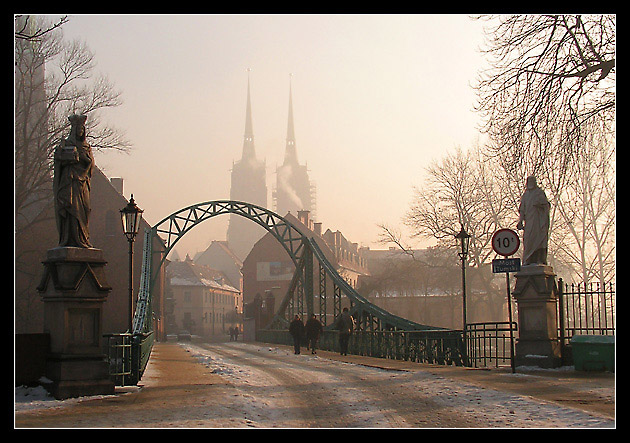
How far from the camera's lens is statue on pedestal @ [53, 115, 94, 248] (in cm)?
1123

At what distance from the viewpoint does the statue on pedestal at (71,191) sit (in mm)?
11227

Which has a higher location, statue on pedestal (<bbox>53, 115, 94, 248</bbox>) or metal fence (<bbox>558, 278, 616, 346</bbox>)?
statue on pedestal (<bbox>53, 115, 94, 248</bbox>)

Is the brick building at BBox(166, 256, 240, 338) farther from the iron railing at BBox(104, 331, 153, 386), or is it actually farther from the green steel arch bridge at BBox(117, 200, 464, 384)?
the iron railing at BBox(104, 331, 153, 386)

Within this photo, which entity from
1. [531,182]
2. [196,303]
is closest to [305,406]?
[531,182]

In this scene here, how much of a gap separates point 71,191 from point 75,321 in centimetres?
198

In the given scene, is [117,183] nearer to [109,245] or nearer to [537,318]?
[109,245]

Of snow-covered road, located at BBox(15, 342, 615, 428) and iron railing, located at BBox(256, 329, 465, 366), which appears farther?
iron railing, located at BBox(256, 329, 465, 366)

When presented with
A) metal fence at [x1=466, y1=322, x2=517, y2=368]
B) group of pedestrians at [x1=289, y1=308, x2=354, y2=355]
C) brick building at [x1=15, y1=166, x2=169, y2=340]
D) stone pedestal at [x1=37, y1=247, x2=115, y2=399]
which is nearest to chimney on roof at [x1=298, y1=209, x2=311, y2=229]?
brick building at [x1=15, y1=166, x2=169, y2=340]

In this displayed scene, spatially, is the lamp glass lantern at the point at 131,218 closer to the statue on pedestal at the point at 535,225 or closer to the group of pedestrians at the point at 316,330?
the statue on pedestal at the point at 535,225

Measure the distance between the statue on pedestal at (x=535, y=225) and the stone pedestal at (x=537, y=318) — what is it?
1.08 ft

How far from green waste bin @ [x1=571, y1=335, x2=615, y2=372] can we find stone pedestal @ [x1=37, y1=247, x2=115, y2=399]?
9.07 meters

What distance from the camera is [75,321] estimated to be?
11.0 meters

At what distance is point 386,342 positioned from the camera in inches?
927
